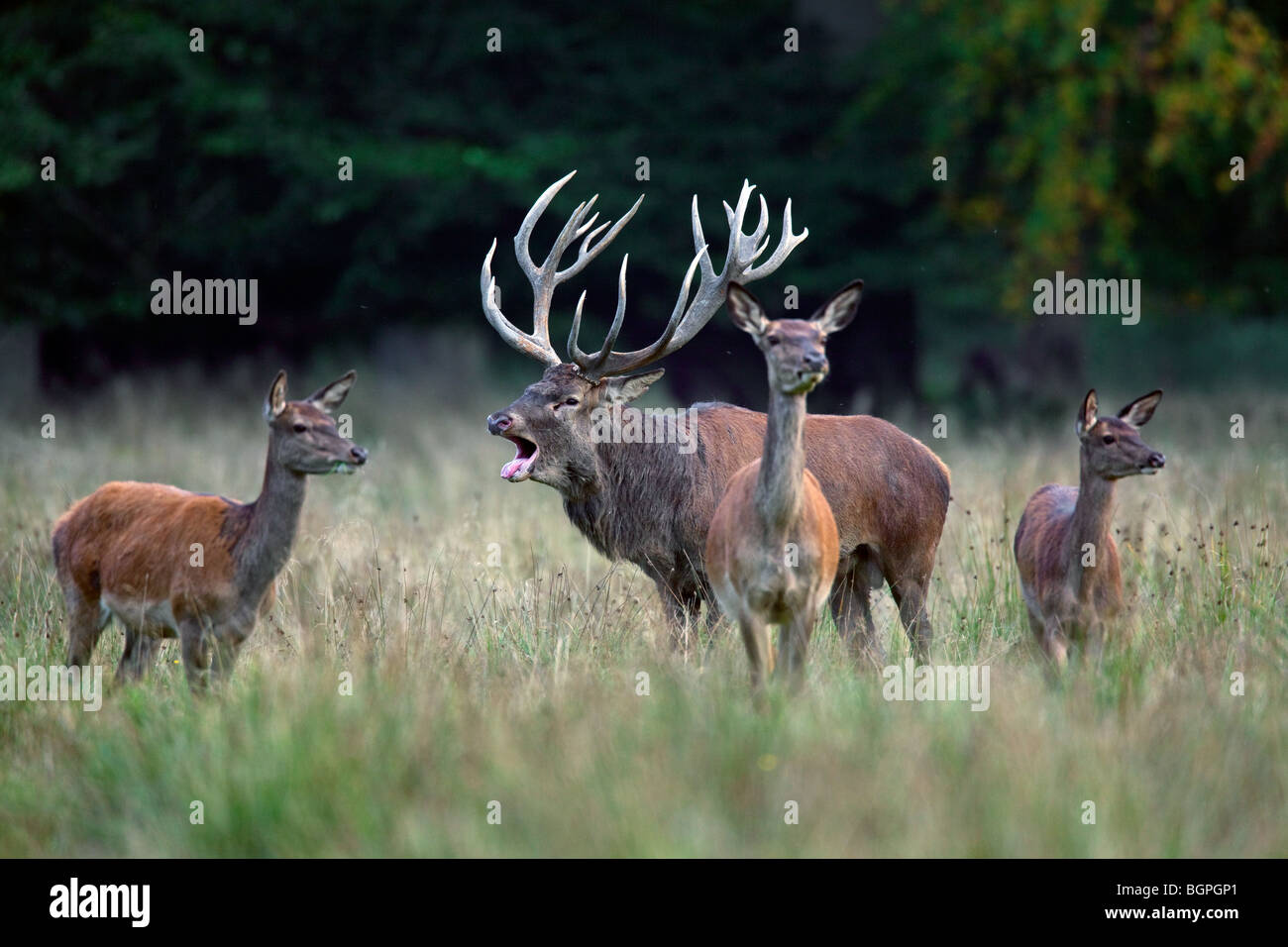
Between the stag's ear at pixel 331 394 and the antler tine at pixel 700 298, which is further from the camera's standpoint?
the antler tine at pixel 700 298

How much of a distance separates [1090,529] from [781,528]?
165 cm

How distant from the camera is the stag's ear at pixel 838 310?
226 inches

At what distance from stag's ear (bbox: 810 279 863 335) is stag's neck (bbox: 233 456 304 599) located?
90.4 inches

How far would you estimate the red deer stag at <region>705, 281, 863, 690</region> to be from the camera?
553 centimetres

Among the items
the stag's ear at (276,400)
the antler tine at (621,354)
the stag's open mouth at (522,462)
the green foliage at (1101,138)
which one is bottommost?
the stag's open mouth at (522,462)

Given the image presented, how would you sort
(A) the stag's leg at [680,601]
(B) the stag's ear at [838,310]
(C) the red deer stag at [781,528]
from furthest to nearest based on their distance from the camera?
(A) the stag's leg at [680,601]
(B) the stag's ear at [838,310]
(C) the red deer stag at [781,528]

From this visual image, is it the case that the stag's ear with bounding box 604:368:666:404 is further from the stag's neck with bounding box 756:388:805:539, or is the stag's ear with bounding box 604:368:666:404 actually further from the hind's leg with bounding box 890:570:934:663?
the stag's neck with bounding box 756:388:805:539

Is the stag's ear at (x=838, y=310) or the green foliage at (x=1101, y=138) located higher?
the green foliage at (x=1101, y=138)

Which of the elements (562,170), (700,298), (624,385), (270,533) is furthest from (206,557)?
(562,170)

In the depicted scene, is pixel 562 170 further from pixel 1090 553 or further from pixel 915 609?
pixel 1090 553

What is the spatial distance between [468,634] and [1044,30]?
11.2 m

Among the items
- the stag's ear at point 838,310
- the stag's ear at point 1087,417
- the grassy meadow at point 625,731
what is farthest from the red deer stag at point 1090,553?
the stag's ear at point 838,310

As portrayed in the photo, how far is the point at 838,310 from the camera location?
19.2ft

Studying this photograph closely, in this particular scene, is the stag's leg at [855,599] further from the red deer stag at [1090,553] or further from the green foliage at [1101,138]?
the green foliage at [1101,138]
